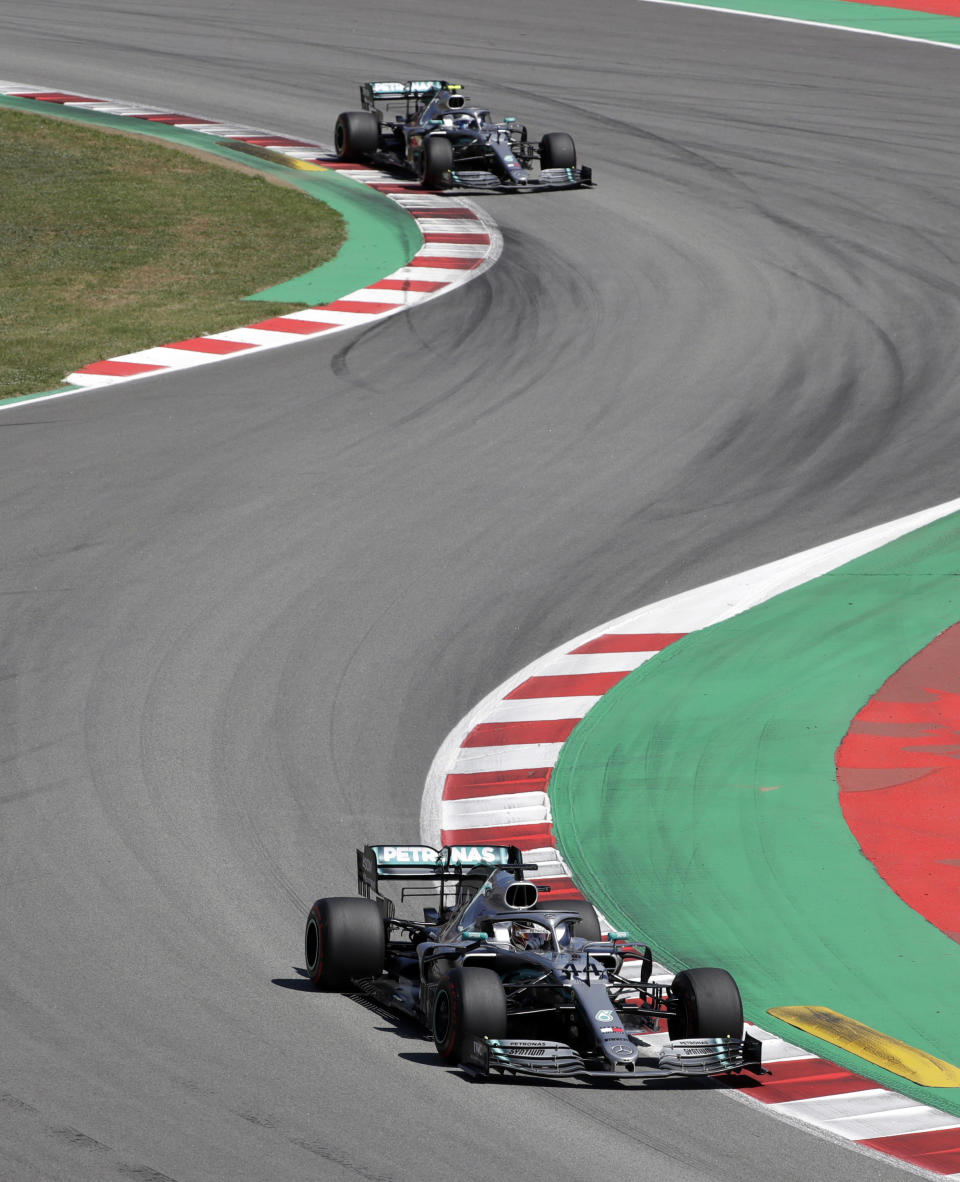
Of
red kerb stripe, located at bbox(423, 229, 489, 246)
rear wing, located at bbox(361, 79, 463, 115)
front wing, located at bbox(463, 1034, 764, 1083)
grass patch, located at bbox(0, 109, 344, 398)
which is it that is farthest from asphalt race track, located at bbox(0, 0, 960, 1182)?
rear wing, located at bbox(361, 79, 463, 115)

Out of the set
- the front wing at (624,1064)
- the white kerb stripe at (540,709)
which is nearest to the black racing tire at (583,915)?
the front wing at (624,1064)

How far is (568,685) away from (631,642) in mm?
852

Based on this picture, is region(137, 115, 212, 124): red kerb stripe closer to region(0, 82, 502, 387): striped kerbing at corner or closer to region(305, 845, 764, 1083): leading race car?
region(0, 82, 502, 387): striped kerbing at corner

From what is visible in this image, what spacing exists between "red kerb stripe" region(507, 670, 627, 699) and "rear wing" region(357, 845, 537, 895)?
3261mm

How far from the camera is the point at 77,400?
18188 mm

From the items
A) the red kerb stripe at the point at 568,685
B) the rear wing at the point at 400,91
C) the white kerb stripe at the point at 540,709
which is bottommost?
the white kerb stripe at the point at 540,709

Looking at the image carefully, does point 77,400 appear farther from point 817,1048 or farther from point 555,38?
point 555,38

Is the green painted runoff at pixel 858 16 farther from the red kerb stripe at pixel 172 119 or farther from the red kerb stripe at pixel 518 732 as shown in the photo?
the red kerb stripe at pixel 518 732

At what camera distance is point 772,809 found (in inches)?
453

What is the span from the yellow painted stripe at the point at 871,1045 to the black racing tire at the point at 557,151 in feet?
58.0

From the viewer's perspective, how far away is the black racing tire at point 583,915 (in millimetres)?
9445

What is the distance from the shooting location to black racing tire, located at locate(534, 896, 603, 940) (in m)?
9.45

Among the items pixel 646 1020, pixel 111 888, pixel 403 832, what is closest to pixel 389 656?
pixel 403 832

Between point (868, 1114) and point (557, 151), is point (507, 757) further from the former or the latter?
point (557, 151)
